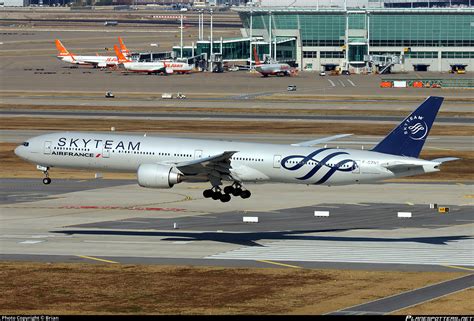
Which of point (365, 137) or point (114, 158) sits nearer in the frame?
point (114, 158)

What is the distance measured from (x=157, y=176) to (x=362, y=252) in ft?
60.9

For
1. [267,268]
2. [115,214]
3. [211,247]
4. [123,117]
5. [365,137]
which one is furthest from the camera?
[123,117]

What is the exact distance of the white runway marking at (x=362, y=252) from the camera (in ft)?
279

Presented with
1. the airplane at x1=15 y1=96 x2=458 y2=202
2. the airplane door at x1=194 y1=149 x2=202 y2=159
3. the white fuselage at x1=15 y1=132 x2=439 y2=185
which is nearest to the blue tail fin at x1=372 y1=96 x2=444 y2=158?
the airplane at x1=15 y1=96 x2=458 y2=202

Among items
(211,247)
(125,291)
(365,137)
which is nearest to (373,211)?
(211,247)

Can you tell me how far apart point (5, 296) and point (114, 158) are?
79.5ft

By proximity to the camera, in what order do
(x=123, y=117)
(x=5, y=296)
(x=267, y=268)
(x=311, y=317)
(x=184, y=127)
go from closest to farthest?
(x=311, y=317) < (x=5, y=296) < (x=267, y=268) < (x=184, y=127) < (x=123, y=117)

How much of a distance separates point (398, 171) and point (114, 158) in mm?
25292

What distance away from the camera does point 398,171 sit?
3605 inches

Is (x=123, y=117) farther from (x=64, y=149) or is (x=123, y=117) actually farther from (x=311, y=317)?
(x=311, y=317)

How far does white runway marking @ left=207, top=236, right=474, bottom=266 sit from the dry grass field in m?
4.81

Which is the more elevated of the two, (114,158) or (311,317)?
(114,158)

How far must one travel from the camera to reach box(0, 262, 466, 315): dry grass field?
2717 inches

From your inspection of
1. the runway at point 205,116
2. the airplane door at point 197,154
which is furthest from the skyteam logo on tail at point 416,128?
the runway at point 205,116
